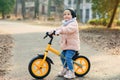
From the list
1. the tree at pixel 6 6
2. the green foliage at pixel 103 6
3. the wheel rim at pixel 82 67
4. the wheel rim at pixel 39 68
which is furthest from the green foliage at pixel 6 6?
the wheel rim at pixel 39 68

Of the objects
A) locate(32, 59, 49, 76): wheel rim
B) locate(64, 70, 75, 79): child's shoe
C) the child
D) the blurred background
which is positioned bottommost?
the blurred background

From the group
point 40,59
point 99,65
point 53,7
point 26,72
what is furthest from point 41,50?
point 53,7

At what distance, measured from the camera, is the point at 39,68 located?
801 cm

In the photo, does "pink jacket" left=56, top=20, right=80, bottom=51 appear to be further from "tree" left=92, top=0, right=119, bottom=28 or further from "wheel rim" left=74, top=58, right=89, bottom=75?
"tree" left=92, top=0, right=119, bottom=28

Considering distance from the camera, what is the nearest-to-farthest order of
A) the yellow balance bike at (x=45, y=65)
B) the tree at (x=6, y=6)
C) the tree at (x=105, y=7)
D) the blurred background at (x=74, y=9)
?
the yellow balance bike at (x=45, y=65) < the tree at (x=105, y=7) < the blurred background at (x=74, y=9) < the tree at (x=6, y=6)

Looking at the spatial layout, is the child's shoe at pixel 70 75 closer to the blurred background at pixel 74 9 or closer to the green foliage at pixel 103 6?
the blurred background at pixel 74 9

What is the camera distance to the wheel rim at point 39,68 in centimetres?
795

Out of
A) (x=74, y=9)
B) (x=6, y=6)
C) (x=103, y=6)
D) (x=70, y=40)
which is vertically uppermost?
(x=70, y=40)

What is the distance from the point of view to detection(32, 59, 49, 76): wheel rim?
26.1 ft

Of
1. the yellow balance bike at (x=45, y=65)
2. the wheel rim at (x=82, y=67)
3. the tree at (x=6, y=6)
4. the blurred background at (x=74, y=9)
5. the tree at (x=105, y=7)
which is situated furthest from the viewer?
the tree at (x=6, y=6)

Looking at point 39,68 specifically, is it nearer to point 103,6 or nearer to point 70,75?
point 70,75

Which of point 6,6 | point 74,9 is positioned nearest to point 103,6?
point 6,6

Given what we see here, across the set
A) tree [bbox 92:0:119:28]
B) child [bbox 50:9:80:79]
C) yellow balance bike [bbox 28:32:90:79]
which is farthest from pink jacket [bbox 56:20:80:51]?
tree [bbox 92:0:119:28]

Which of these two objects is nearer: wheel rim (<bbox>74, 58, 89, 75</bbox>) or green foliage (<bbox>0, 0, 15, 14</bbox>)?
wheel rim (<bbox>74, 58, 89, 75</bbox>)
